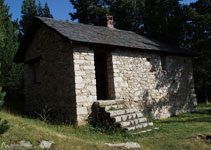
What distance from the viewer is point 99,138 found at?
6031mm

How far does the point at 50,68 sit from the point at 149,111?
16.5ft

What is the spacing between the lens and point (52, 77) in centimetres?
839

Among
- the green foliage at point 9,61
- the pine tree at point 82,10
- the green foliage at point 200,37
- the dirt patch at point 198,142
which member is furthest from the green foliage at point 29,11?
the dirt patch at point 198,142

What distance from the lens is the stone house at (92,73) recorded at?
7.32 m

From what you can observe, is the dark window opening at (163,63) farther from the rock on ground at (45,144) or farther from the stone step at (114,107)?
the rock on ground at (45,144)

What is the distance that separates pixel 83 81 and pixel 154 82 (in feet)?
13.4

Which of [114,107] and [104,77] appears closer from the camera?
[114,107]

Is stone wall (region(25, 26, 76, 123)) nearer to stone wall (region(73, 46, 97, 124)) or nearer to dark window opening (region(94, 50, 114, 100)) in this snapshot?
stone wall (region(73, 46, 97, 124))

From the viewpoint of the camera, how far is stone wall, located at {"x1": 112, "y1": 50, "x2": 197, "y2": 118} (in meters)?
8.46

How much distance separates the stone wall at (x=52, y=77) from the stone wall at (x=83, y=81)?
0.19m

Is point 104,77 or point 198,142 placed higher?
point 104,77

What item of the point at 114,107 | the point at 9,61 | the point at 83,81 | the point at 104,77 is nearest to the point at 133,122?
the point at 114,107

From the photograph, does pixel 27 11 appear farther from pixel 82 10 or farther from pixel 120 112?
pixel 120 112

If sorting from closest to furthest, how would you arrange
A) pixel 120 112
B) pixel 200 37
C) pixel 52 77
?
pixel 120 112
pixel 52 77
pixel 200 37
